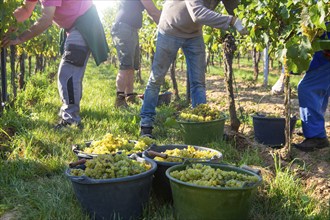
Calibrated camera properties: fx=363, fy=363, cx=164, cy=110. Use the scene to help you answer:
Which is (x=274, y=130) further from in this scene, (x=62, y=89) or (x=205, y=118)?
(x=62, y=89)

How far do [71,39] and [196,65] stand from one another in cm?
139

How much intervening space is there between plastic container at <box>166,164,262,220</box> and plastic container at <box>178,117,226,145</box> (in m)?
1.54

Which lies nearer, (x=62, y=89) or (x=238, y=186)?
(x=238, y=186)

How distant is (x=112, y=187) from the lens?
1.85 m

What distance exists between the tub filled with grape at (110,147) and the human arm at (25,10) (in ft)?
6.37

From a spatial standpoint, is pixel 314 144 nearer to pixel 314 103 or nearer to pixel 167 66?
pixel 314 103

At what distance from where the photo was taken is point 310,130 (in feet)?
11.1

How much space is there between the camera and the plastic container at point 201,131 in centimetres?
329

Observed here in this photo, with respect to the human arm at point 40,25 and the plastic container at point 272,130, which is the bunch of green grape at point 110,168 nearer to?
the plastic container at point 272,130

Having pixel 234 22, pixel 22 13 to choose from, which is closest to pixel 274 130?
pixel 234 22

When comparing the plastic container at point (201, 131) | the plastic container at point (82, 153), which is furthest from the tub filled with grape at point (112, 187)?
the plastic container at point (201, 131)

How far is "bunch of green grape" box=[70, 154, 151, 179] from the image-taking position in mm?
1904

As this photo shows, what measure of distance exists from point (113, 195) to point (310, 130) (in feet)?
7.35

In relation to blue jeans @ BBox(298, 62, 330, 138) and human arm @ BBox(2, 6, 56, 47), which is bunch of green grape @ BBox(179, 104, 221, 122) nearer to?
blue jeans @ BBox(298, 62, 330, 138)
